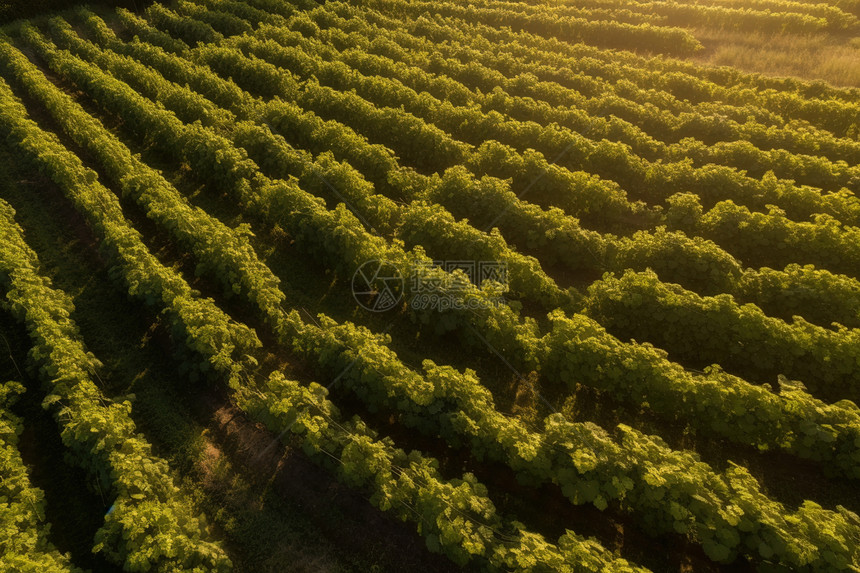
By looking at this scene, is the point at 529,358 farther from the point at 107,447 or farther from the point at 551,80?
the point at 551,80

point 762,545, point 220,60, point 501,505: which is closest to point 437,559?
point 501,505

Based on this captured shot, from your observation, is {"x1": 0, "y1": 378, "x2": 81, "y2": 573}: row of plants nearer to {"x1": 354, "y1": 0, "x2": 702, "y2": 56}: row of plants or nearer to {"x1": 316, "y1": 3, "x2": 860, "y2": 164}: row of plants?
{"x1": 316, "y1": 3, "x2": 860, "y2": 164}: row of plants

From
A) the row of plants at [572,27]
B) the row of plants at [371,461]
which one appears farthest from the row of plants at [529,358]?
the row of plants at [572,27]

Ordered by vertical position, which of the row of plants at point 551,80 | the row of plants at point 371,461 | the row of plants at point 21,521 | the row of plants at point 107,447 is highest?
the row of plants at point 551,80

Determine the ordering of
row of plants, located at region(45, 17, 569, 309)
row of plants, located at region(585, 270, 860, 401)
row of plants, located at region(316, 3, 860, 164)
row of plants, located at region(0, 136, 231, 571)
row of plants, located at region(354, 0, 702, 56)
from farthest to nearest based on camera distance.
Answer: row of plants, located at region(354, 0, 702, 56) → row of plants, located at region(316, 3, 860, 164) → row of plants, located at region(45, 17, 569, 309) → row of plants, located at region(585, 270, 860, 401) → row of plants, located at region(0, 136, 231, 571)

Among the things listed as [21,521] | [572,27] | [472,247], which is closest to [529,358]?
[472,247]

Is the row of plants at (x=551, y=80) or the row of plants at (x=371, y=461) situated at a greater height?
the row of plants at (x=551, y=80)

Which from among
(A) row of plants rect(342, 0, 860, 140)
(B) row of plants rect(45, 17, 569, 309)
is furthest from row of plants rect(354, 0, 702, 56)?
(B) row of plants rect(45, 17, 569, 309)

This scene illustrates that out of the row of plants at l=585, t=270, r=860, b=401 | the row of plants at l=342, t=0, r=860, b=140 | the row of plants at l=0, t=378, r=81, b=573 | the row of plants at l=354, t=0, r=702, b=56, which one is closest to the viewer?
the row of plants at l=0, t=378, r=81, b=573

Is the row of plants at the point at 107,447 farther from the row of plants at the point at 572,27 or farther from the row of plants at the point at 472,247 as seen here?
the row of plants at the point at 572,27
